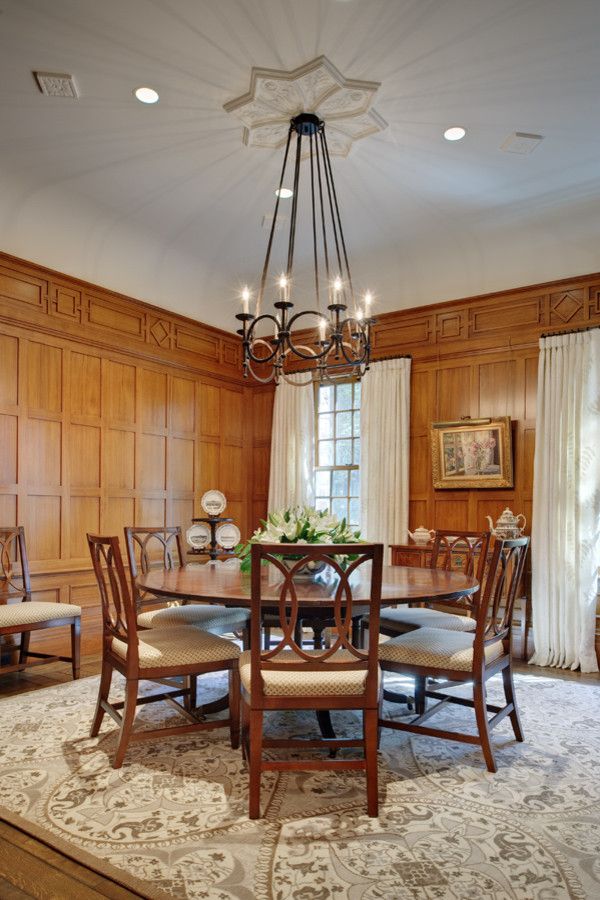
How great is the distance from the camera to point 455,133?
3666 mm

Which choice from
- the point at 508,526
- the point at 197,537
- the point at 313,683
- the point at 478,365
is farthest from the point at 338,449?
the point at 313,683

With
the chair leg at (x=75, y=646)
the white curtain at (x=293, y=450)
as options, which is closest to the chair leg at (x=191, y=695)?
the chair leg at (x=75, y=646)

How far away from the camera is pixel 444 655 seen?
278 centimetres

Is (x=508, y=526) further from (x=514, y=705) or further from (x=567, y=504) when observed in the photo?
(x=514, y=705)

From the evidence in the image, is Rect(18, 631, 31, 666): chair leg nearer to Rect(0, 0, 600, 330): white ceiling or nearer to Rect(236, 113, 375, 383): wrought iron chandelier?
Rect(236, 113, 375, 383): wrought iron chandelier

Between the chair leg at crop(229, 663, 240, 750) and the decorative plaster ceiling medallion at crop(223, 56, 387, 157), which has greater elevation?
the decorative plaster ceiling medallion at crop(223, 56, 387, 157)

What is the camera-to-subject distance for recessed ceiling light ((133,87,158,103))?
10.8 ft

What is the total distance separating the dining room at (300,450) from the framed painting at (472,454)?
0.09 ft

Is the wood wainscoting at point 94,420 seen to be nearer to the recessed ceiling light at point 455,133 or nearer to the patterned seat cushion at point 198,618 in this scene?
the patterned seat cushion at point 198,618

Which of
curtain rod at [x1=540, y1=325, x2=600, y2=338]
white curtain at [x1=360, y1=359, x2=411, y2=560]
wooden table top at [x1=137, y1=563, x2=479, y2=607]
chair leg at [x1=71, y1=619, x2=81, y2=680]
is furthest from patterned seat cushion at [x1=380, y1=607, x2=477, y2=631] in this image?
curtain rod at [x1=540, y1=325, x2=600, y2=338]

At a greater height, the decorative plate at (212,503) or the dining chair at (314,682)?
the decorative plate at (212,503)

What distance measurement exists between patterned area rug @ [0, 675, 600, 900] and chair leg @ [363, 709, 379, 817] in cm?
5

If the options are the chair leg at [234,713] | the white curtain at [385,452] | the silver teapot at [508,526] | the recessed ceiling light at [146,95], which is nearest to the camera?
the chair leg at [234,713]

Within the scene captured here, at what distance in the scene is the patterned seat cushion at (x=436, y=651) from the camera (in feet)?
9.07
